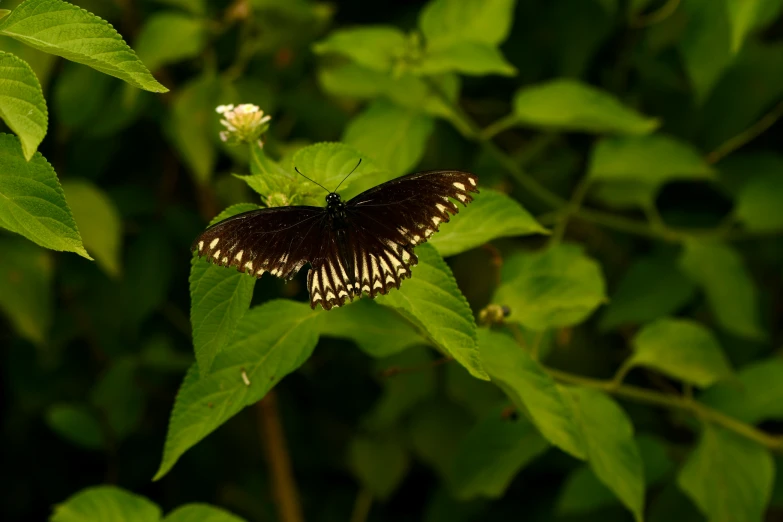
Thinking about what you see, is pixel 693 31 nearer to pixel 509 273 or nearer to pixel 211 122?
pixel 509 273

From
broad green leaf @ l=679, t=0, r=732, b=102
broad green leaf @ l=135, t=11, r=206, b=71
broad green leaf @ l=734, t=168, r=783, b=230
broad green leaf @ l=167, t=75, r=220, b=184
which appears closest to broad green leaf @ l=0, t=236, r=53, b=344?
broad green leaf @ l=167, t=75, r=220, b=184

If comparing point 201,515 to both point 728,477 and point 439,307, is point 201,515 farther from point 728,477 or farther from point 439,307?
point 728,477

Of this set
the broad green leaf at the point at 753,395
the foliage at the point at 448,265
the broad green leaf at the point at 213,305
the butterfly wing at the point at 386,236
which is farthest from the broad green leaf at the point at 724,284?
the broad green leaf at the point at 213,305

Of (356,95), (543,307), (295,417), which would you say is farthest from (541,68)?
(295,417)

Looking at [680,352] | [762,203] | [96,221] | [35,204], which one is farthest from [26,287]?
[762,203]

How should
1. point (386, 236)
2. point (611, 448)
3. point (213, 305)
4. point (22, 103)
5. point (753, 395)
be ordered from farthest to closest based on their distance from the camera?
point (753, 395) → point (611, 448) → point (386, 236) → point (213, 305) → point (22, 103)

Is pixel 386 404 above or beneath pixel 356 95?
beneath
